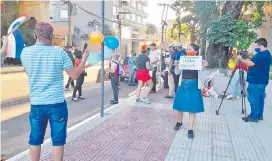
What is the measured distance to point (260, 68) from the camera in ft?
20.4

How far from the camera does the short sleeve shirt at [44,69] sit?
2941mm

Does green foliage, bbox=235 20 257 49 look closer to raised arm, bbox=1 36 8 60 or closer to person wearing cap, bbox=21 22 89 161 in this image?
person wearing cap, bbox=21 22 89 161

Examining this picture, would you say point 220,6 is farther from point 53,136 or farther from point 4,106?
point 53,136

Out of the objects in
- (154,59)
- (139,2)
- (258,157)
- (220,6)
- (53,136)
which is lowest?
(258,157)

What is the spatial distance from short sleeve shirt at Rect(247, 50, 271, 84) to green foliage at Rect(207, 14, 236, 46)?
13.6 ft

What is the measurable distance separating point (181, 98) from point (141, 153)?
1.50 m

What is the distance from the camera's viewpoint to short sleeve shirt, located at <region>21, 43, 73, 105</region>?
294 cm

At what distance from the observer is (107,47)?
244 inches

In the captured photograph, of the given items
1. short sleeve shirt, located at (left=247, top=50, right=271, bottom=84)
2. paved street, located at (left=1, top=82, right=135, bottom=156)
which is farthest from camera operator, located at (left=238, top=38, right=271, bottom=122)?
paved street, located at (left=1, top=82, right=135, bottom=156)

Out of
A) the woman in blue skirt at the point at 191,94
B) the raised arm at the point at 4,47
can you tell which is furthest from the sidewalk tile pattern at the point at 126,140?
the raised arm at the point at 4,47

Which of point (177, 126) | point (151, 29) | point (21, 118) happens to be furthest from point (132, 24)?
point (177, 126)

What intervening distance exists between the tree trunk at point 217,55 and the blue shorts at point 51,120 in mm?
9784

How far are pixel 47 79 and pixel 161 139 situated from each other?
2754mm

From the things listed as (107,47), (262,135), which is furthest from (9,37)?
(262,135)
